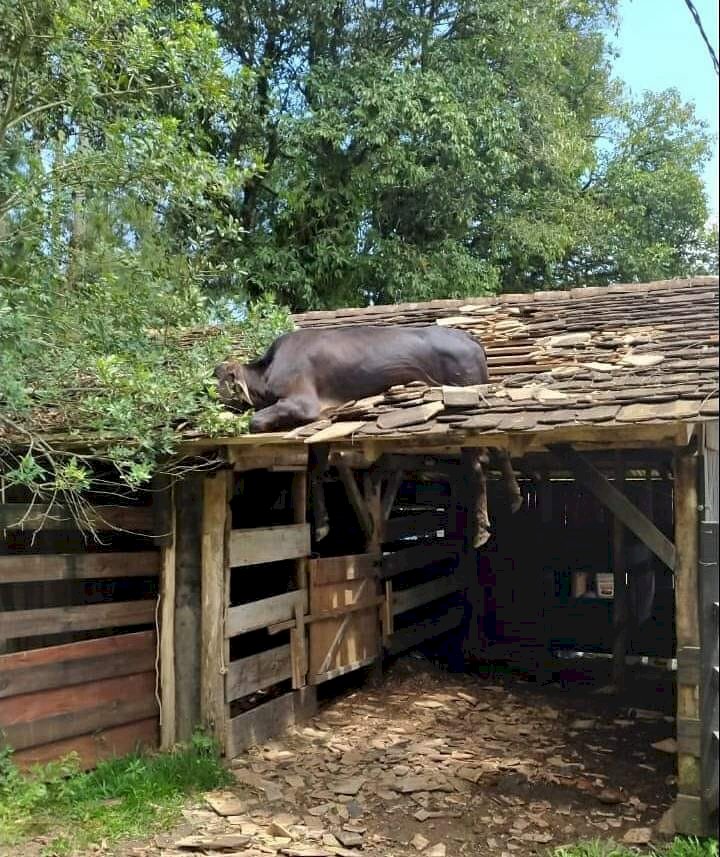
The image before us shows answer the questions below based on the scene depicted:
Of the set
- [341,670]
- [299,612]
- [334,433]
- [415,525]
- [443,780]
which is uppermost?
[334,433]

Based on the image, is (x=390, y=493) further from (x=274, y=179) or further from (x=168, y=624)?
(x=274, y=179)

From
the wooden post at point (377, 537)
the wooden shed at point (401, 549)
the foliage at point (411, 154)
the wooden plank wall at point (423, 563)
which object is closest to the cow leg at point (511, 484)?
the wooden shed at point (401, 549)

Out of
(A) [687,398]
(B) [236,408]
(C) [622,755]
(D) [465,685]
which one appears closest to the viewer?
(A) [687,398]

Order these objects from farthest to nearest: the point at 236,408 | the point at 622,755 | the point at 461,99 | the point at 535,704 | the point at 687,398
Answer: the point at 461,99 < the point at 535,704 < the point at 622,755 < the point at 236,408 < the point at 687,398

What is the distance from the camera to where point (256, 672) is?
6.53 m

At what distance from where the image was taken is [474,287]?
13.4m

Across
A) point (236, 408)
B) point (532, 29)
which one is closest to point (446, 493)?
point (236, 408)

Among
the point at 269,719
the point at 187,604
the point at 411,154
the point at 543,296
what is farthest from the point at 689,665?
the point at 411,154

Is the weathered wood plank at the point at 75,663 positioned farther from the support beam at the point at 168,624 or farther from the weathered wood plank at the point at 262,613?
the weathered wood plank at the point at 262,613

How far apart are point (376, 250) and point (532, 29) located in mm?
4106

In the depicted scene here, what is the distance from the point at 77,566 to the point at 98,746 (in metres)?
1.18

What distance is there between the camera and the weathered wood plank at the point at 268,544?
636cm

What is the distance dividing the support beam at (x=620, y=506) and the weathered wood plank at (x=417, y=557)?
3.03 m

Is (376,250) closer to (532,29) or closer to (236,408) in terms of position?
(532,29)
